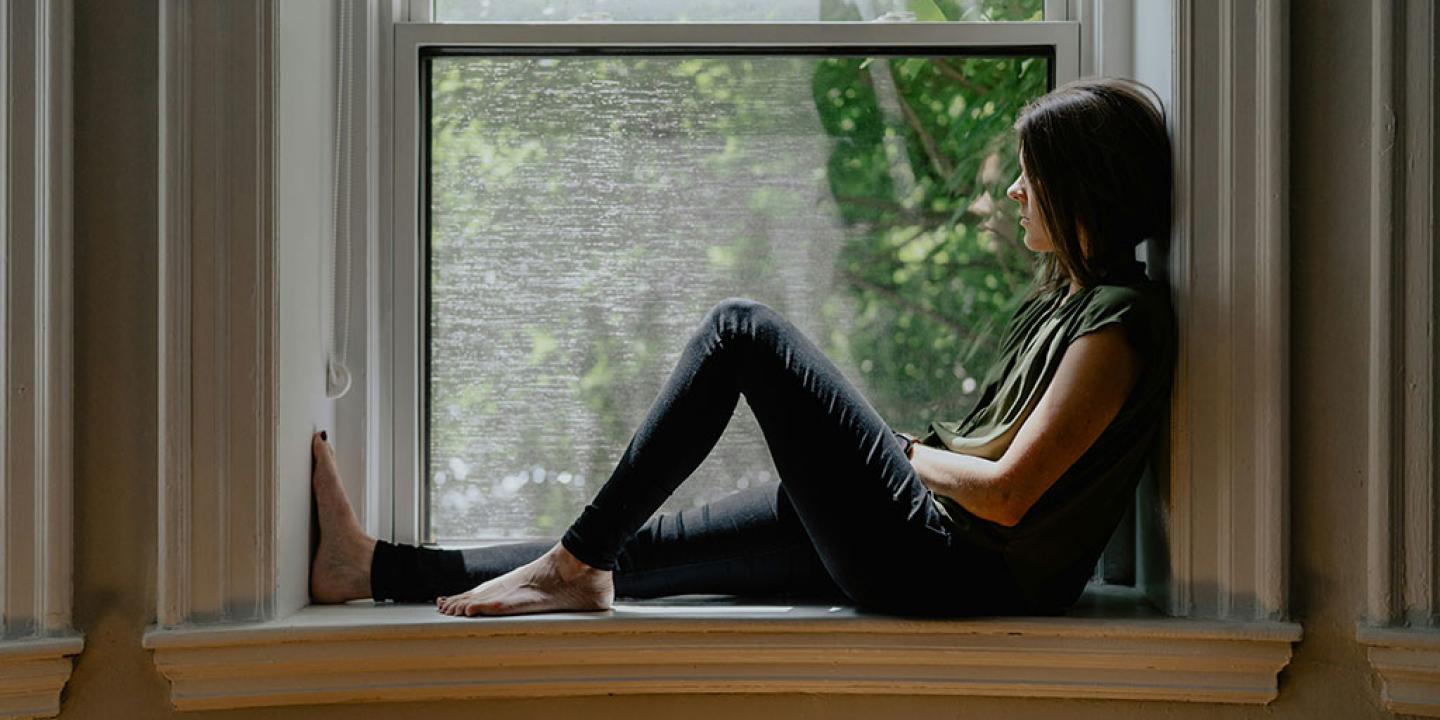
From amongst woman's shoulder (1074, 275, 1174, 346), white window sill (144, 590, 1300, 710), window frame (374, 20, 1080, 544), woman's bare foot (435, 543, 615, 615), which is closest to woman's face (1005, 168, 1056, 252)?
woman's shoulder (1074, 275, 1174, 346)

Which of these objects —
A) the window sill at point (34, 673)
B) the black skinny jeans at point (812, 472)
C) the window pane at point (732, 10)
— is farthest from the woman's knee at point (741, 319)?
the window sill at point (34, 673)

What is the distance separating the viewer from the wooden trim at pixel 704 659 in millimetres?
1395

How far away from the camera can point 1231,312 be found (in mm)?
1400

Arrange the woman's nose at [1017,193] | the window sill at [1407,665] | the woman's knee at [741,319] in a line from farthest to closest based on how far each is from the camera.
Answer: the woman's nose at [1017,193] → the woman's knee at [741,319] → the window sill at [1407,665]

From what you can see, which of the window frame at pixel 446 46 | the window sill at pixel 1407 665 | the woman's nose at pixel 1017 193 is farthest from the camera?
the window frame at pixel 446 46

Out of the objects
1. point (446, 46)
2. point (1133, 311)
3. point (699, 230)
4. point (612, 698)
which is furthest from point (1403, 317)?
point (446, 46)

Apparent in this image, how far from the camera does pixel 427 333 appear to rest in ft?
5.57

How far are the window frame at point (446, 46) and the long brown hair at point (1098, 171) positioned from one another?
0.67ft

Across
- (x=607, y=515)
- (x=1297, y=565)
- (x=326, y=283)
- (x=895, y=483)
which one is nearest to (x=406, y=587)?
(x=607, y=515)

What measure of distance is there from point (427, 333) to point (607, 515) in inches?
16.9

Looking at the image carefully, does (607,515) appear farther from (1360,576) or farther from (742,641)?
(1360,576)

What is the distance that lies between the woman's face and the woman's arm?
163mm

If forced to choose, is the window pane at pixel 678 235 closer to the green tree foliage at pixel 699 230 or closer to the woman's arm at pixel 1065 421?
the green tree foliage at pixel 699 230

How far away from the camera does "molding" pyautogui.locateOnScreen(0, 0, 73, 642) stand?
1.36 m
